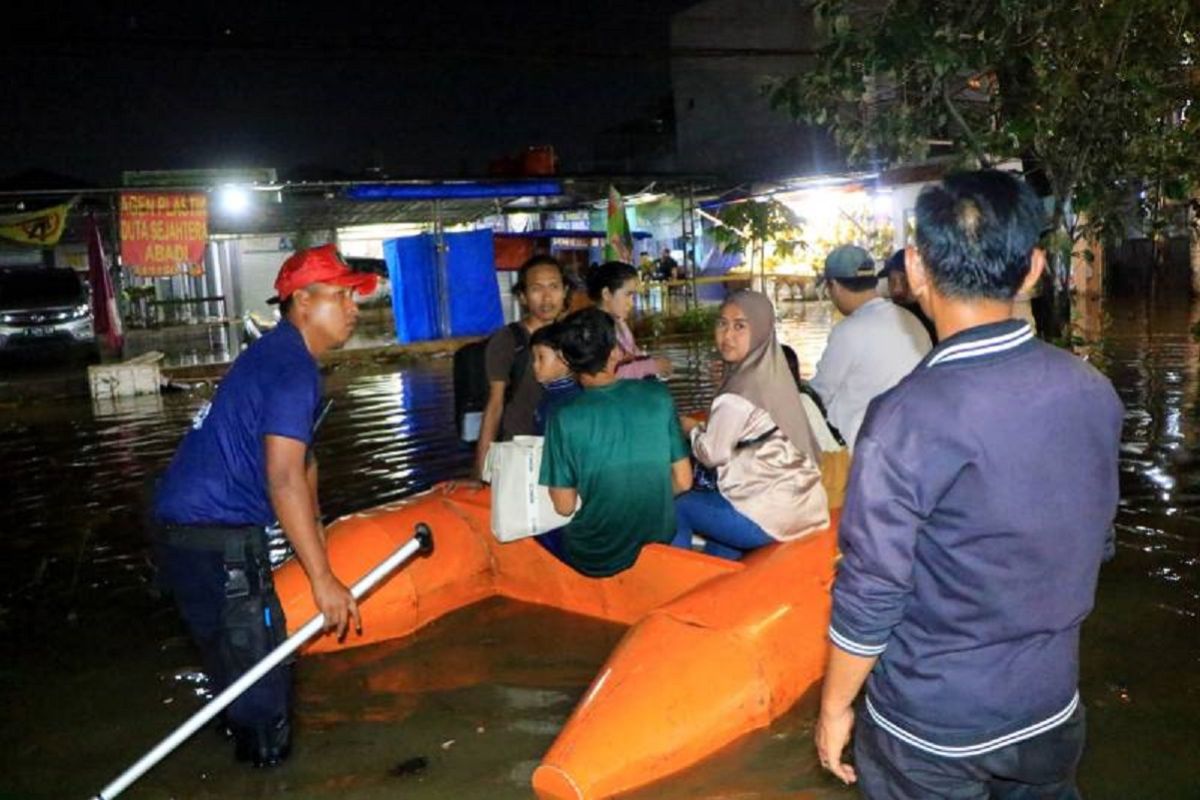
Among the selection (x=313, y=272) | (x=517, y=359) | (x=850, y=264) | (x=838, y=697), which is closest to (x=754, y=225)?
(x=517, y=359)

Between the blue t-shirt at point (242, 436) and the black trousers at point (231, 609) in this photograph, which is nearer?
the blue t-shirt at point (242, 436)

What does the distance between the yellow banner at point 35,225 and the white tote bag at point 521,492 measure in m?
15.8

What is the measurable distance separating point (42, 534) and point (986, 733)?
24.1ft

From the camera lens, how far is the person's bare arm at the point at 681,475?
443 cm

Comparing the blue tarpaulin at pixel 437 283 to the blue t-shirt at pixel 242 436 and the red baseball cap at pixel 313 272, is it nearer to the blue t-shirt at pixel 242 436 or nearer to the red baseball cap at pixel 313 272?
the red baseball cap at pixel 313 272

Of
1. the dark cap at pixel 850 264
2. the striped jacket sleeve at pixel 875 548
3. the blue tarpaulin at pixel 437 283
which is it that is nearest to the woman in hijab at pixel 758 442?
the dark cap at pixel 850 264

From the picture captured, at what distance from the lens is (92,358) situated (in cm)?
1997

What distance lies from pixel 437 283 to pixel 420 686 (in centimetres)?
1621

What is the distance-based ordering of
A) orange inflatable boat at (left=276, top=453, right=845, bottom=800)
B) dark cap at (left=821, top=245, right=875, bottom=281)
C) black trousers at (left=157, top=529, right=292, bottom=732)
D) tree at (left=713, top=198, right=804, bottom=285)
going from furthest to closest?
tree at (left=713, top=198, right=804, bottom=285), dark cap at (left=821, top=245, right=875, bottom=281), orange inflatable boat at (left=276, top=453, right=845, bottom=800), black trousers at (left=157, top=529, right=292, bottom=732)

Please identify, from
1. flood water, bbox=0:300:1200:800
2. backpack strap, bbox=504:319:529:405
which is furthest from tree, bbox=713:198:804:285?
backpack strap, bbox=504:319:529:405

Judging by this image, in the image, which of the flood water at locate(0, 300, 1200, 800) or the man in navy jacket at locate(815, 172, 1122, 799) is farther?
the flood water at locate(0, 300, 1200, 800)

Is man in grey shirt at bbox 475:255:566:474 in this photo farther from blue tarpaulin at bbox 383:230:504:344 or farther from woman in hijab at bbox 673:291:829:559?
blue tarpaulin at bbox 383:230:504:344

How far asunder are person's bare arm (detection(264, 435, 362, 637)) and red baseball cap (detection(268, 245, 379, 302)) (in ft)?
1.93

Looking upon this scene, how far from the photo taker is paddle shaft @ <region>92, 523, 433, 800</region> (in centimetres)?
323
